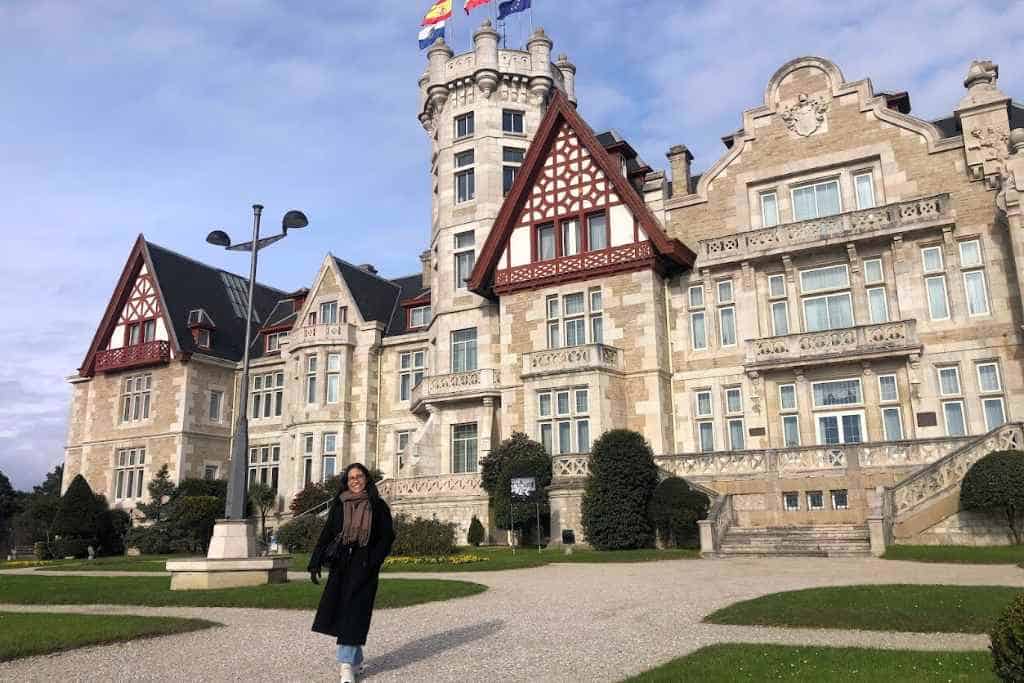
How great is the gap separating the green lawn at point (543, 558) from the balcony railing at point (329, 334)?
56.6ft

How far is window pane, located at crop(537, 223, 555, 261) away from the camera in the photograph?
33312 mm

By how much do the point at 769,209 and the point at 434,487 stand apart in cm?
1669

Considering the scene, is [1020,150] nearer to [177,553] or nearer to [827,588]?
[827,588]

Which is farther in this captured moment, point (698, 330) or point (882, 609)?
point (698, 330)

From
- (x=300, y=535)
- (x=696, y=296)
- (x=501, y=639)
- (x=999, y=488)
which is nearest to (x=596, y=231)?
(x=696, y=296)

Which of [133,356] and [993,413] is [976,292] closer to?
A: [993,413]

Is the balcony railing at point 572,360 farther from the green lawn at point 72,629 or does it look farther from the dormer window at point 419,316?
the green lawn at point 72,629

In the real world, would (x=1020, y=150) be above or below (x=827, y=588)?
above

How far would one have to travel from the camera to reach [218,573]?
15.6 m

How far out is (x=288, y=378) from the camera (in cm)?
4222

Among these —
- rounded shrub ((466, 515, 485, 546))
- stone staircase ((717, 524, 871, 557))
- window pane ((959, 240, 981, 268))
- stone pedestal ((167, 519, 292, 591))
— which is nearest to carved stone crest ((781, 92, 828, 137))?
window pane ((959, 240, 981, 268))

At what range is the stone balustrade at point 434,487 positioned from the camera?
1214 inches

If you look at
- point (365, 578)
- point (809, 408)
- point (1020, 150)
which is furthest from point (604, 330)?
point (365, 578)

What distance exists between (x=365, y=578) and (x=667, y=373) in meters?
24.4
